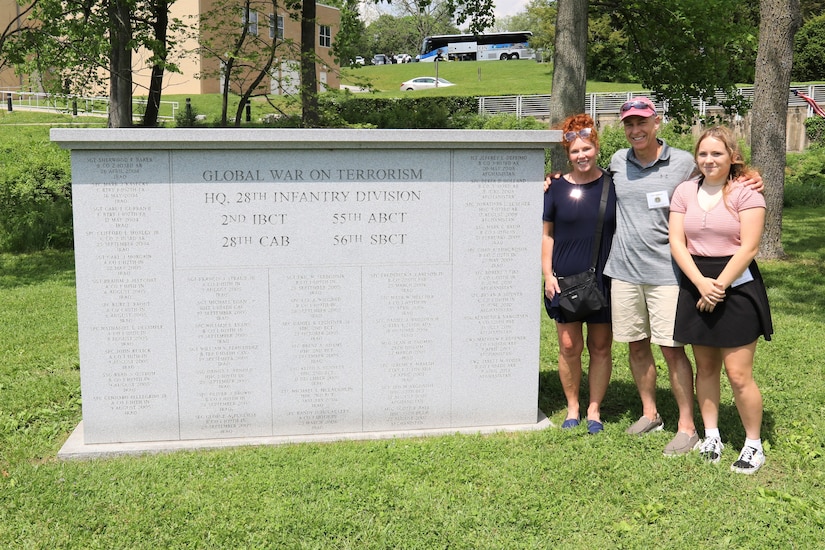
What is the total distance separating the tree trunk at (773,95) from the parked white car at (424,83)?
41968mm

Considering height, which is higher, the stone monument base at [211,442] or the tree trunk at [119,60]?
the tree trunk at [119,60]

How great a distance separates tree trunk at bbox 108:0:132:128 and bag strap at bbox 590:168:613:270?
9.33 metres

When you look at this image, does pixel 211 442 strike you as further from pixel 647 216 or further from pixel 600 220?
pixel 647 216

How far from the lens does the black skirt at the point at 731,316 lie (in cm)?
424

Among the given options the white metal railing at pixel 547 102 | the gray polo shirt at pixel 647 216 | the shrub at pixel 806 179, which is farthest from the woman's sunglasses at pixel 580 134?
the white metal railing at pixel 547 102

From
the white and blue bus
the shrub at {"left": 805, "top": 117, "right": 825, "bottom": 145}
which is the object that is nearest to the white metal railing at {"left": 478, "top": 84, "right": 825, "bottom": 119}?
the shrub at {"left": 805, "top": 117, "right": 825, "bottom": 145}

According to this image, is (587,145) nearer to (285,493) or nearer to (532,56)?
(285,493)

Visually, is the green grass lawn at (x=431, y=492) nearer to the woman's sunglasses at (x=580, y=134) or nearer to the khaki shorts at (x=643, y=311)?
the khaki shorts at (x=643, y=311)

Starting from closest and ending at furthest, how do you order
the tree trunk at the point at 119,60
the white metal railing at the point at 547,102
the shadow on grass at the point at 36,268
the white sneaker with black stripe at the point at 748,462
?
the white sneaker with black stripe at the point at 748,462
the shadow on grass at the point at 36,268
the tree trunk at the point at 119,60
the white metal railing at the point at 547,102

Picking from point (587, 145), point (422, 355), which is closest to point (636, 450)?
point (422, 355)

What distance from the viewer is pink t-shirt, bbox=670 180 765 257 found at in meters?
4.15

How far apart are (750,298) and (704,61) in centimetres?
1086

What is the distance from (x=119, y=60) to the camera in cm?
1216

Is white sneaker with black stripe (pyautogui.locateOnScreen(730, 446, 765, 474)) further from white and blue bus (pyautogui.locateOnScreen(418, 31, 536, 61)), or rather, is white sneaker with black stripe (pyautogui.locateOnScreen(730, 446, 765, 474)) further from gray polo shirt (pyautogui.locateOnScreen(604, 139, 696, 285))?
white and blue bus (pyautogui.locateOnScreen(418, 31, 536, 61))
